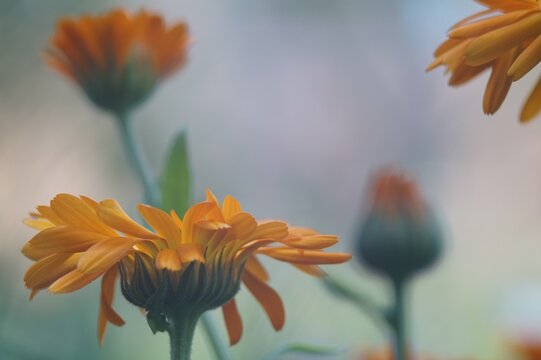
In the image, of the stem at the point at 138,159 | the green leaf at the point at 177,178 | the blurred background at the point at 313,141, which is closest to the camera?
the green leaf at the point at 177,178

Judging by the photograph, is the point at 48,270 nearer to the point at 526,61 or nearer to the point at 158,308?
the point at 158,308

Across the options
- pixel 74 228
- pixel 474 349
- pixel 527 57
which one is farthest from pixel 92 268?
pixel 474 349

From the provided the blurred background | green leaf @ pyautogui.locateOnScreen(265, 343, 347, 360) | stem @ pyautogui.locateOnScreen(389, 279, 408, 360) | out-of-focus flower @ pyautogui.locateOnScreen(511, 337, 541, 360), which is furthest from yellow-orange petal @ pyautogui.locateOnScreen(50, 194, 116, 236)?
the blurred background

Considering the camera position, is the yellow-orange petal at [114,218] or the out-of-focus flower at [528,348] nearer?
the yellow-orange petal at [114,218]

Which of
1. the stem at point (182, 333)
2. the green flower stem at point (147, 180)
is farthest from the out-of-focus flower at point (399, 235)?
the stem at point (182, 333)

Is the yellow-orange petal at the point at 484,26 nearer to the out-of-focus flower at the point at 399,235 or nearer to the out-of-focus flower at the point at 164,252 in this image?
the out-of-focus flower at the point at 164,252

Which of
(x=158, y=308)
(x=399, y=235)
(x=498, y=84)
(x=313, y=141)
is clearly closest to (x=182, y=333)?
(x=158, y=308)
